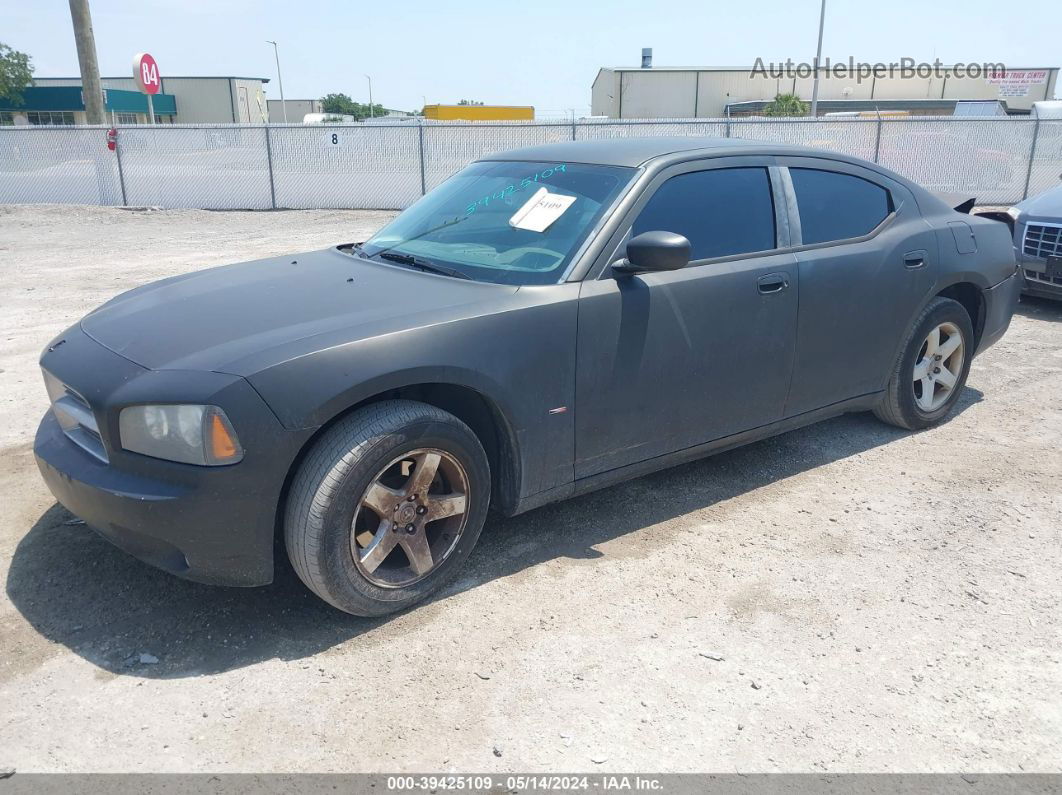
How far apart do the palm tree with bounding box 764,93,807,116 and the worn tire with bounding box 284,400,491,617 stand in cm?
5577

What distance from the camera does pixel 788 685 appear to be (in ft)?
9.43

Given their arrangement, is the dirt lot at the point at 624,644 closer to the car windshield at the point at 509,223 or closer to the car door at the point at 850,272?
the car door at the point at 850,272

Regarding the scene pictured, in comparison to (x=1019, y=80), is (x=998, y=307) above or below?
below

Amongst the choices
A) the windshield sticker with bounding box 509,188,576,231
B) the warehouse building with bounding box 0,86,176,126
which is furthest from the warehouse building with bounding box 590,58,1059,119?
the windshield sticker with bounding box 509,188,576,231

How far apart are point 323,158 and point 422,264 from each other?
14960 millimetres

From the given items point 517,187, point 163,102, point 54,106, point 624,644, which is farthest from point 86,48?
point 163,102

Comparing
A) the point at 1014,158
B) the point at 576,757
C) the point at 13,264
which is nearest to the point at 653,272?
the point at 576,757

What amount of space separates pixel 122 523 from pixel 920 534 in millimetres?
3272

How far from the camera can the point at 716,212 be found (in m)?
3.97

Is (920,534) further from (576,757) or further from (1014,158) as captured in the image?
(1014,158)

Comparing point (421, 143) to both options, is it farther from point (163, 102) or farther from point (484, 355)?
point (163, 102)

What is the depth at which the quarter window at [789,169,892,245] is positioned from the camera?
14.1 ft

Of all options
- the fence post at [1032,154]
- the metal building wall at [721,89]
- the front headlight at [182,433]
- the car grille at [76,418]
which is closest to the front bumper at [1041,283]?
the front headlight at [182,433]

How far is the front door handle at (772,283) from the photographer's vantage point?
397cm
